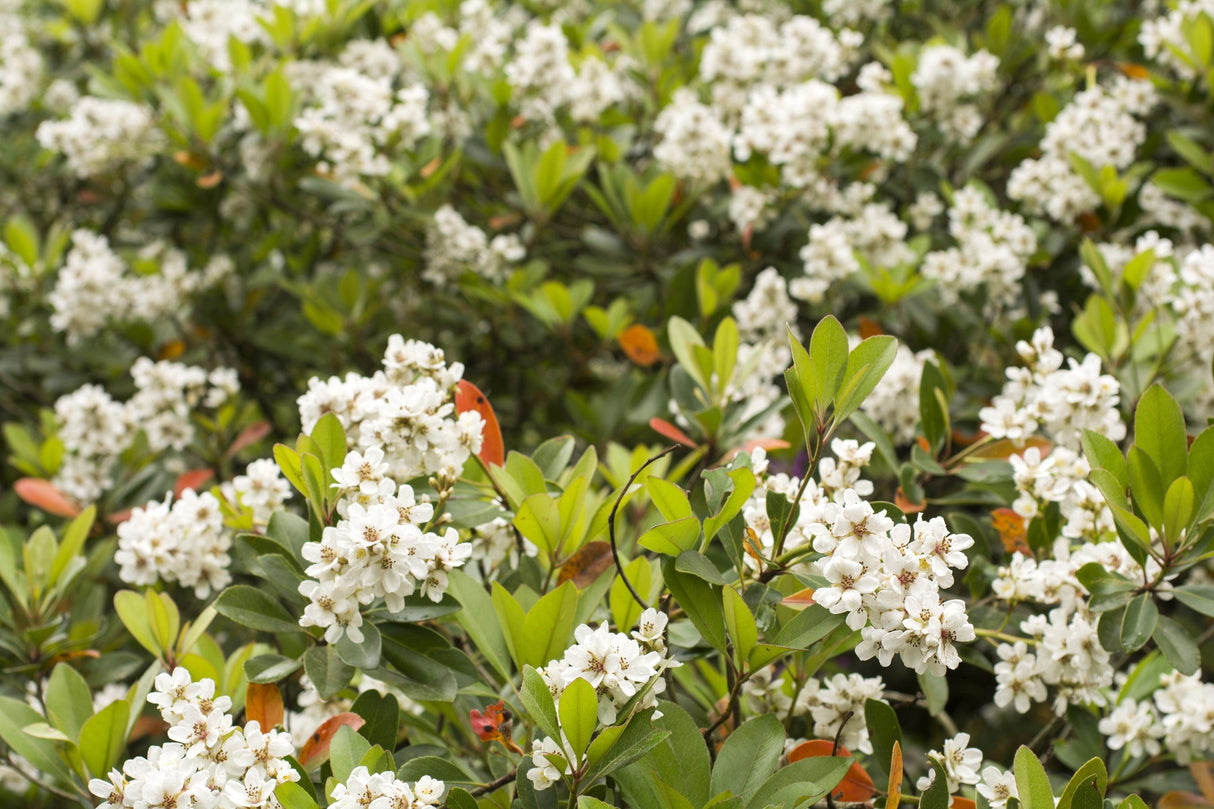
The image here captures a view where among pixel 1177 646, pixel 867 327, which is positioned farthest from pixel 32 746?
pixel 867 327

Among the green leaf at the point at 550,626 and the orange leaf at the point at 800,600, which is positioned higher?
the orange leaf at the point at 800,600

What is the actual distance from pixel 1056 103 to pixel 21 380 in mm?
3968

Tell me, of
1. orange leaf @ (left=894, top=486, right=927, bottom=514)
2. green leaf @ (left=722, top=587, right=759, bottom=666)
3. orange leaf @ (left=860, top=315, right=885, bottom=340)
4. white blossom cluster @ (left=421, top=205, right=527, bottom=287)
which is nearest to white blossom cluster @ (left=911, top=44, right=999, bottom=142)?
orange leaf @ (left=860, top=315, right=885, bottom=340)

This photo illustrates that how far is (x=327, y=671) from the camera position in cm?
152

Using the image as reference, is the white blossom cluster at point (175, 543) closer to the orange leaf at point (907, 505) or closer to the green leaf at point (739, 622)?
the green leaf at point (739, 622)

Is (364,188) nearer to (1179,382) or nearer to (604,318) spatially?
(604,318)

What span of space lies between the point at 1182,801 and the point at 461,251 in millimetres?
2392

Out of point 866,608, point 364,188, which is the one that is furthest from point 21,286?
point 866,608

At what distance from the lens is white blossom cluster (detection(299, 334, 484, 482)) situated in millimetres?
1640

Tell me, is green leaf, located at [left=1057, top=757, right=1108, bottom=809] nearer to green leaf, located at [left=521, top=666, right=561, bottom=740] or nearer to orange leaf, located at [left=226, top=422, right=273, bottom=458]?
green leaf, located at [left=521, top=666, right=561, bottom=740]

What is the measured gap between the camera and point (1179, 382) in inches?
94.2

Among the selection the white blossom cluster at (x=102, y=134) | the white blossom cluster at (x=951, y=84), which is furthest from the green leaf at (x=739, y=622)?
the white blossom cluster at (x=102, y=134)

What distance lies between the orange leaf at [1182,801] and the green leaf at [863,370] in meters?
1.18

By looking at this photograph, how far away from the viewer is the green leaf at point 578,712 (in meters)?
1.26
